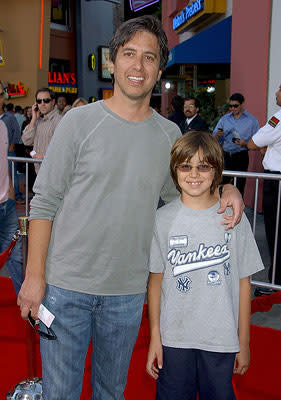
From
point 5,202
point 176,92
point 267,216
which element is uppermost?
point 176,92

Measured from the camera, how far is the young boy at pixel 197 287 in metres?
1.98

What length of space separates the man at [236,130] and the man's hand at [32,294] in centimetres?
653

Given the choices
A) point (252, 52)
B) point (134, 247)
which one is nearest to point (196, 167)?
point (134, 247)

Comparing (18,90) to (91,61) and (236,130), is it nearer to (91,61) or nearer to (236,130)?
(91,61)

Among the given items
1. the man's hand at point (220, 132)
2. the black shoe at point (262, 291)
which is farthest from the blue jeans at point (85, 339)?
the man's hand at point (220, 132)

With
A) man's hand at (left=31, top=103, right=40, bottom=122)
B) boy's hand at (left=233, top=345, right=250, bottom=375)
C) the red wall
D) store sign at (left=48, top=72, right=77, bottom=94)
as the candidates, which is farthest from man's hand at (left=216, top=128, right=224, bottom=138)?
store sign at (left=48, top=72, right=77, bottom=94)

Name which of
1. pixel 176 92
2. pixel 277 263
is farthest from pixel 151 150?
pixel 176 92

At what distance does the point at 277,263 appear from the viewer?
191 inches

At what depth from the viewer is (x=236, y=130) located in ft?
26.9

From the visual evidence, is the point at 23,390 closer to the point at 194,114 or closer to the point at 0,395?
the point at 0,395

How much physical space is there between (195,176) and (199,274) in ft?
1.44

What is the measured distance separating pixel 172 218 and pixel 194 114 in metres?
6.68

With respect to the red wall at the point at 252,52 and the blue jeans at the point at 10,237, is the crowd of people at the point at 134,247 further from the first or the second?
the red wall at the point at 252,52

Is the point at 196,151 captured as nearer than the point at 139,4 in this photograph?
Yes
